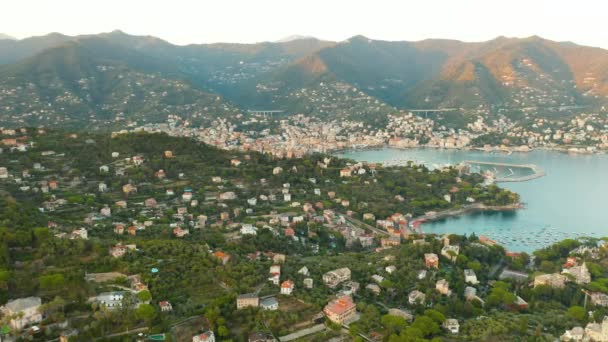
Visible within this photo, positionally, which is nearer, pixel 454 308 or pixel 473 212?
pixel 454 308

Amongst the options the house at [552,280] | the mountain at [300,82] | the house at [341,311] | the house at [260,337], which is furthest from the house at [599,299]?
the mountain at [300,82]

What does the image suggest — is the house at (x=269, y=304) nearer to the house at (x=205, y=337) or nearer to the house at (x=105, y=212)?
the house at (x=205, y=337)

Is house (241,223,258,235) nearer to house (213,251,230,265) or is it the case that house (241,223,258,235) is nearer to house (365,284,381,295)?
house (213,251,230,265)

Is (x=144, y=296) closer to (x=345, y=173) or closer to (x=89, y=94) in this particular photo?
(x=345, y=173)

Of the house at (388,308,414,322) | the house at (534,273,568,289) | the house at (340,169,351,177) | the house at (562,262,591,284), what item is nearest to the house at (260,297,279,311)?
the house at (388,308,414,322)

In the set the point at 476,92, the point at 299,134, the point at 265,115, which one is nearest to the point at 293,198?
the point at 299,134

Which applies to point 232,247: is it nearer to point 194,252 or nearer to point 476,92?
point 194,252

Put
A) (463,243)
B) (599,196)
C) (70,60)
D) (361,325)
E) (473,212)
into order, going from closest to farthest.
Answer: (361,325)
(463,243)
(473,212)
(599,196)
(70,60)
